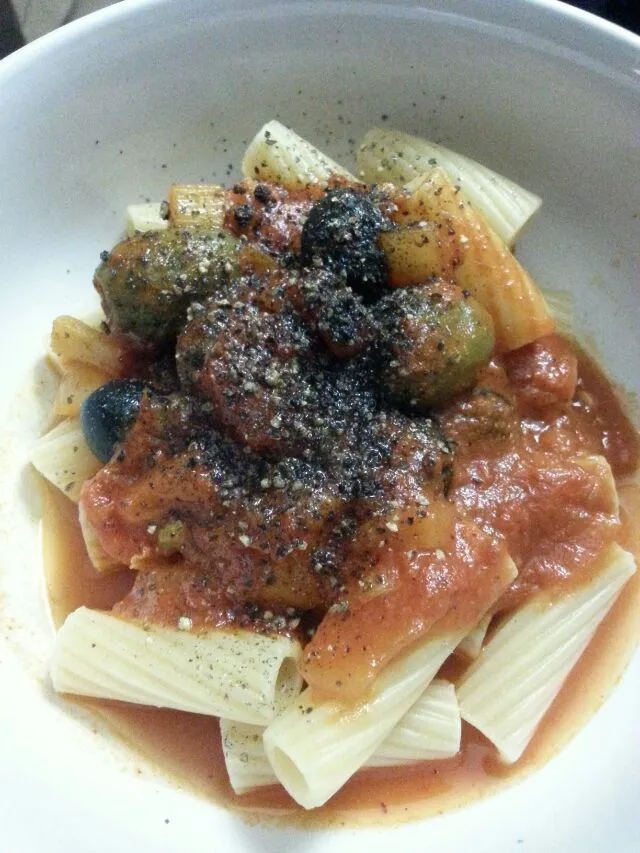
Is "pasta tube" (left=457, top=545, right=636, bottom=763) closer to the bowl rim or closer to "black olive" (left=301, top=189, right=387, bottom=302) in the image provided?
"black olive" (left=301, top=189, right=387, bottom=302)

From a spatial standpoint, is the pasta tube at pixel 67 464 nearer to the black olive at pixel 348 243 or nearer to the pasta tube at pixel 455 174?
the black olive at pixel 348 243

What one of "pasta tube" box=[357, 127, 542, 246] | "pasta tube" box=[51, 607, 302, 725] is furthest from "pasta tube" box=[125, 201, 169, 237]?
"pasta tube" box=[51, 607, 302, 725]

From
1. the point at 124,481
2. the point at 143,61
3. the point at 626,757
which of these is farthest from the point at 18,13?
the point at 626,757

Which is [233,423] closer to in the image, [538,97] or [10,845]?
[10,845]

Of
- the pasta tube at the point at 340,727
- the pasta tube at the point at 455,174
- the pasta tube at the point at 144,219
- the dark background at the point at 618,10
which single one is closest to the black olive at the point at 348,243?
the pasta tube at the point at 455,174

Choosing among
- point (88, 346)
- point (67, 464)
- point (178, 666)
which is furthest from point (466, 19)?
point (178, 666)

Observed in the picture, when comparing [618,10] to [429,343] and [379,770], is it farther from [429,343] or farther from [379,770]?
[379,770]
